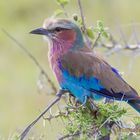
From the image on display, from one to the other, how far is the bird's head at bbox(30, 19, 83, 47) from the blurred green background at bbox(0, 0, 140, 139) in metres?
2.94

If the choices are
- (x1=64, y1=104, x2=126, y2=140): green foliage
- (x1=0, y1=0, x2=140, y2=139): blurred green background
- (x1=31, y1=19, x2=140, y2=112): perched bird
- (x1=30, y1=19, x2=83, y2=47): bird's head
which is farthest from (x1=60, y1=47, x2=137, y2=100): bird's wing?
(x1=0, y1=0, x2=140, y2=139): blurred green background

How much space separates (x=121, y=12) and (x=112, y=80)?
6197 millimetres

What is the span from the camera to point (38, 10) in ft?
32.5

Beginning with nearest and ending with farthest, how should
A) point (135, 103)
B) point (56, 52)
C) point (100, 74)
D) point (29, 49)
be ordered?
point (135, 103), point (100, 74), point (56, 52), point (29, 49)

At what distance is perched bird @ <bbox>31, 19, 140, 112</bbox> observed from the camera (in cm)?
336

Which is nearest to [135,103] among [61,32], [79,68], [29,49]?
[79,68]

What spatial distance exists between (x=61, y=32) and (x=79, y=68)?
306 millimetres

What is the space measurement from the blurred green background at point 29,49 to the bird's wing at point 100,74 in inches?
126

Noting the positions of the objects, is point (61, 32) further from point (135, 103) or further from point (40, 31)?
point (135, 103)

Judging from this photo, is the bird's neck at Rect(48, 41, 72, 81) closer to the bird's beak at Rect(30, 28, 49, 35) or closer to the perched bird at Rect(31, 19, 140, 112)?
the perched bird at Rect(31, 19, 140, 112)

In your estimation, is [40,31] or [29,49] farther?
[29,49]

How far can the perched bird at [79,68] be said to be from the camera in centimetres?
336

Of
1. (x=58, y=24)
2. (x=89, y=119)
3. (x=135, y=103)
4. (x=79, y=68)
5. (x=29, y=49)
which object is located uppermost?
(x=58, y=24)

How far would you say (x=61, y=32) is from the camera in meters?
3.82
